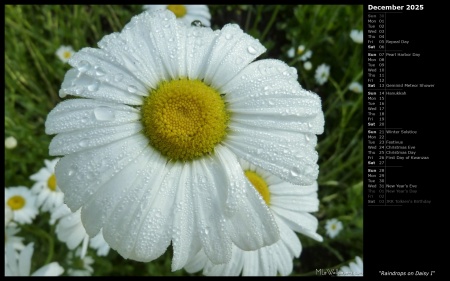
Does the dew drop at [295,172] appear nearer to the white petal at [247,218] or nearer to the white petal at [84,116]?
the white petal at [247,218]

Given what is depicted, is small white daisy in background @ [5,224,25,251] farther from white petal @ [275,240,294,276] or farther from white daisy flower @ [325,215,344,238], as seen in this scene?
white daisy flower @ [325,215,344,238]

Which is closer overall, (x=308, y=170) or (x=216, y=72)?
(x=308, y=170)

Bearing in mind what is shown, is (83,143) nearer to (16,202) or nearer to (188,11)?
(16,202)

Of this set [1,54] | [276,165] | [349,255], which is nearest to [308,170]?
[276,165]

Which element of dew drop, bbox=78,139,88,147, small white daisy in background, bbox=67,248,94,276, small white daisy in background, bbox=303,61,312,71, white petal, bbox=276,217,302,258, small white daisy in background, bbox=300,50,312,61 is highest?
small white daisy in background, bbox=300,50,312,61

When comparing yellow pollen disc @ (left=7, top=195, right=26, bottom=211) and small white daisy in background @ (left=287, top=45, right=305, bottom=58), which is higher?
small white daisy in background @ (left=287, top=45, right=305, bottom=58)

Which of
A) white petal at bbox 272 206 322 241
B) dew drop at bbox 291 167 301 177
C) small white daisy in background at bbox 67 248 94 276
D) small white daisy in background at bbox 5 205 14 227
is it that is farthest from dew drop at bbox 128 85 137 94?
small white daisy in background at bbox 5 205 14 227
